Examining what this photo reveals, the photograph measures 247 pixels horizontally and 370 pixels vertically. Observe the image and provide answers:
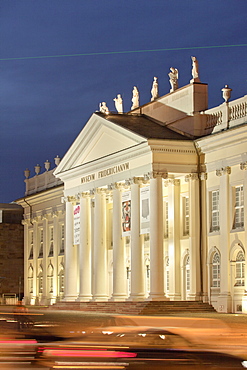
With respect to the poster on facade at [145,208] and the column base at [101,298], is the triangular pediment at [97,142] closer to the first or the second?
the poster on facade at [145,208]

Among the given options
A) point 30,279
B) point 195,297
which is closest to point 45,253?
point 30,279

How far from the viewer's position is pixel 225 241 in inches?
1833

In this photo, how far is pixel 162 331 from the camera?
62.9 feet

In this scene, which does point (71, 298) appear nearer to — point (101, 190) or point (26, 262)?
point (101, 190)

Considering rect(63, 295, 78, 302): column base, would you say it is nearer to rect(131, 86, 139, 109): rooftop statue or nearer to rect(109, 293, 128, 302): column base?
rect(109, 293, 128, 302): column base

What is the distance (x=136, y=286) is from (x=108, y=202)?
9429 mm

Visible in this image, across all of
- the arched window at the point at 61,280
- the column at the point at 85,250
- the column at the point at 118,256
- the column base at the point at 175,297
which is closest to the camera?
the column base at the point at 175,297

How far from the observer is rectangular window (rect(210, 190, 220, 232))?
1893 inches

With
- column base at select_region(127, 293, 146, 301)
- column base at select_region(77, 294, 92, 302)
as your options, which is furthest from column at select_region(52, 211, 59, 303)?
column base at select_region(127, 293, 146, 301)

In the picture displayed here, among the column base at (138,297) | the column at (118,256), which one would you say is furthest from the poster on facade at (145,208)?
the column base at (138,297)

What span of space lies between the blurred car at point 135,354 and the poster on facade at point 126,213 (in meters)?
31.1

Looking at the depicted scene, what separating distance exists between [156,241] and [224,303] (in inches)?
202

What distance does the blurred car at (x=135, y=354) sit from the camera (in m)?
16.8

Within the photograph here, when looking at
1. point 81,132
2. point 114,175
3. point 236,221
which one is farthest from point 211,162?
point 81,132
